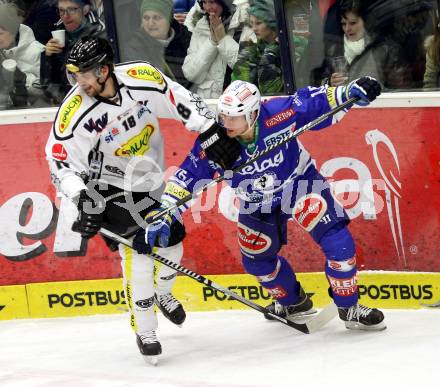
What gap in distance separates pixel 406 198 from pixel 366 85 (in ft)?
3.55

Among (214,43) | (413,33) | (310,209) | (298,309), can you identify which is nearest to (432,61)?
(413,33)

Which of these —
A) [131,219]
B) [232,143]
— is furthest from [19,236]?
[232,143]

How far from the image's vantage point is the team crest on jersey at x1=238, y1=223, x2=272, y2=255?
568cm

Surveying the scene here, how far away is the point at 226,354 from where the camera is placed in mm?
5602

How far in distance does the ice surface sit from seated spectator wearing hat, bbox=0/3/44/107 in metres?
1.51

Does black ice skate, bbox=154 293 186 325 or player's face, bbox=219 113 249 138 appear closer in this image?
player's face, bbox=219 113 249 138

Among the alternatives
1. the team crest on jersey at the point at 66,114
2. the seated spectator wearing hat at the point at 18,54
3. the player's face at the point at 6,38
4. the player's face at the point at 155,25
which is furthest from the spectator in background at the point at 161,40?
the team crest on jersey at the point at 66,114

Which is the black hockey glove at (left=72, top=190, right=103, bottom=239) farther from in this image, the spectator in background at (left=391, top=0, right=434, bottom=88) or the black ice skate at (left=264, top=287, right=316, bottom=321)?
the spectator in background at (left=391, top=0, right=434, bottom=88)

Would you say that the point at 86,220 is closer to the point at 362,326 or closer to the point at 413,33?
the point at 362,326

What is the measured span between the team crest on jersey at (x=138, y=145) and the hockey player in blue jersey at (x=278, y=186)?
25cm

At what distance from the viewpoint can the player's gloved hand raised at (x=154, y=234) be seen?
533 centimetres

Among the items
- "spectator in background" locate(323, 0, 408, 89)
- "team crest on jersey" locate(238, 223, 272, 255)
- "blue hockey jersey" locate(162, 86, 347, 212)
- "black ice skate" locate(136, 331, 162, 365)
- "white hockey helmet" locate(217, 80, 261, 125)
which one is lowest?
"black ice skate" locate(136, 331, 162, 365)

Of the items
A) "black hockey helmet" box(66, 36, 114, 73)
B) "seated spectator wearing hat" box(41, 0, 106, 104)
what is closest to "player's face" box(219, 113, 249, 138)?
"black hockey helmet" box(66, 36, 114, 73)

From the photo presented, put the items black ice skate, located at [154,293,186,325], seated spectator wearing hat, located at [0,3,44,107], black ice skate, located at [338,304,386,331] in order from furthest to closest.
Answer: seated spectator wearing hat, located at [0,3,44,107]
black ice skate, located at [154,293,186,325]
black ice skate, located at [338,304,386,331]
